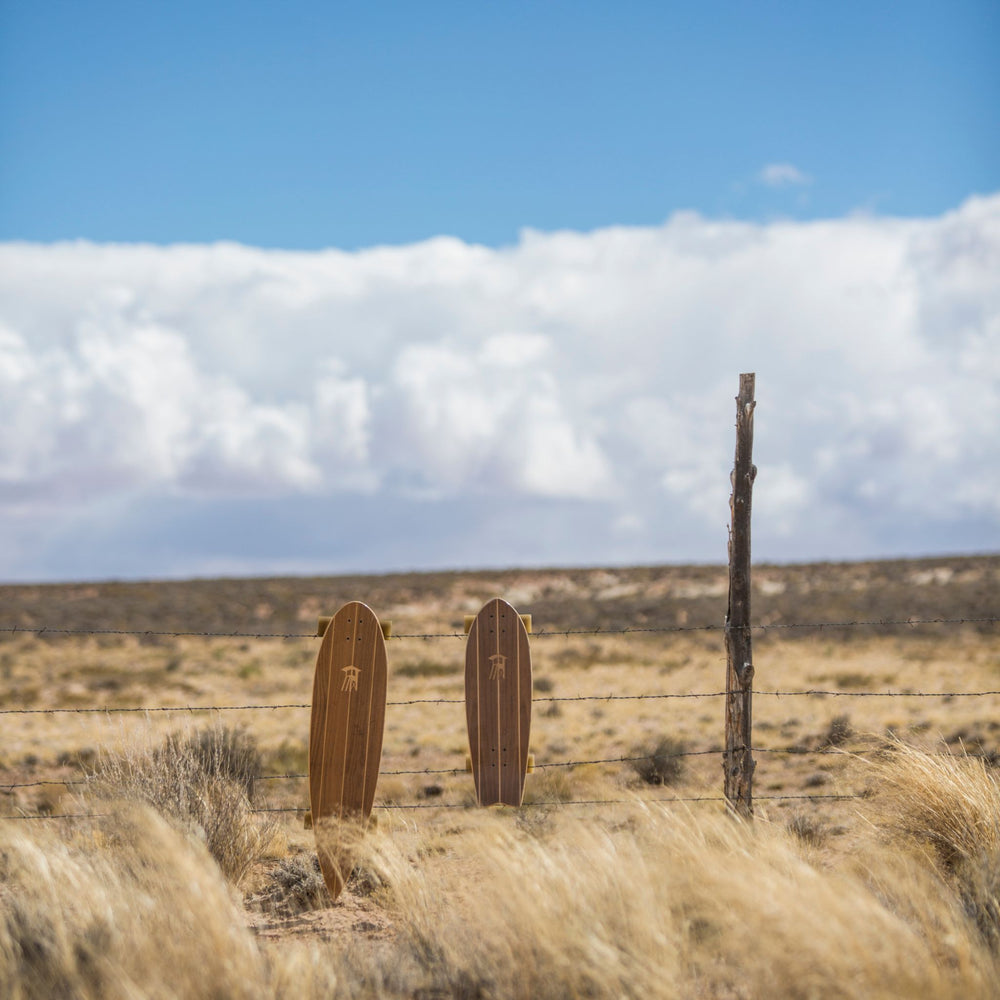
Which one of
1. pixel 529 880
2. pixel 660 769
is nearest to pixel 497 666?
pixel 529 880

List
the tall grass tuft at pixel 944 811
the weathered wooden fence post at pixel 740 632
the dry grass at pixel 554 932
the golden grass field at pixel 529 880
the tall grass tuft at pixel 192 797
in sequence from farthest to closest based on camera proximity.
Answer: the weathered wooden fence post at pixel 740 632 → the tall grass tuft at pixel 192 797 → the tall grass tuft at pixel 944 811 → the golden grass field at pixel 529 880 → the dry grass at pixel 554 932

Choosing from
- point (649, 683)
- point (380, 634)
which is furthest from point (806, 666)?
point (380, 634)

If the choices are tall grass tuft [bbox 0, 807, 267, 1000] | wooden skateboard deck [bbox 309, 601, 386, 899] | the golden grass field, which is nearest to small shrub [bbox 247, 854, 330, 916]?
the golden grass field

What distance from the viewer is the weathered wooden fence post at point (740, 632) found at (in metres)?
6.40

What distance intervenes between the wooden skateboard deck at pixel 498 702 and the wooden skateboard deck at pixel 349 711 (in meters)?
0.68

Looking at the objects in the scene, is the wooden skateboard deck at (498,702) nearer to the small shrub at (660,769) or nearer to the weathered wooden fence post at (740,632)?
the weathered wooden fence post at (740,632)

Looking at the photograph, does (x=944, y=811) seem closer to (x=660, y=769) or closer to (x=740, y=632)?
(x=740, y=632)

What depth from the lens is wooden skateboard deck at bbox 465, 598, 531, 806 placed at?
6.49 m

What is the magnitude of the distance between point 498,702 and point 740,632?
1.72 meters

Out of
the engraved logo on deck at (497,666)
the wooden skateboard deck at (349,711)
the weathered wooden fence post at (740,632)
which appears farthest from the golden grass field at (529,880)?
the engraved logo on deck at (497,666)

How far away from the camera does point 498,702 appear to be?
654 centimetres

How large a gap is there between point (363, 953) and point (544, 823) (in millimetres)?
2728

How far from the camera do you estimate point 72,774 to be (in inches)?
450

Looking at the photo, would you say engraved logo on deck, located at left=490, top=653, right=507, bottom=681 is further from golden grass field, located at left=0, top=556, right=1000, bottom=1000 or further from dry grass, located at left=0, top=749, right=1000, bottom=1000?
dry grass, located at left=0, top=749, right=1000, bottom=1000
